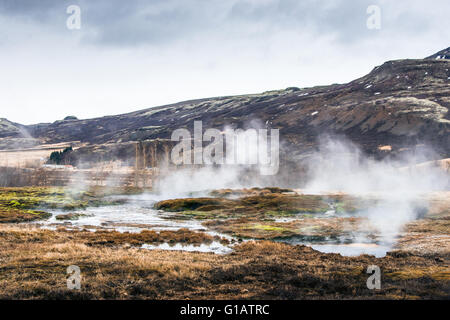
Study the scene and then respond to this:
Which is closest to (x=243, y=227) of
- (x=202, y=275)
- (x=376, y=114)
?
(x=202, y=275)

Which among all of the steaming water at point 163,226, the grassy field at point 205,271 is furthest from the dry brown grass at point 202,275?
the steaming water at point 163,226

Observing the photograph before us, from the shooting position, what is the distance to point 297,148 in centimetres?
11531

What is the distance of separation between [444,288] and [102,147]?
158976 millimetres

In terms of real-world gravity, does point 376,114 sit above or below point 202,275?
above

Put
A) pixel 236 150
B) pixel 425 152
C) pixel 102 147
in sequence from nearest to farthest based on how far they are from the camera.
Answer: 1. pixel 425 152
2. pixel 236 150
3. pixel 102 147

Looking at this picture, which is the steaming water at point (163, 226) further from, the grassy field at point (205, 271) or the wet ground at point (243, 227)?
the grassy field at point (205, 271)

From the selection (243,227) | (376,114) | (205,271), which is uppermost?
(376,114)

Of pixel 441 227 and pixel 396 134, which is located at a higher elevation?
pixel 396 134

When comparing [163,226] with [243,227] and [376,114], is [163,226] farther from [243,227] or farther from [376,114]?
[376,114]

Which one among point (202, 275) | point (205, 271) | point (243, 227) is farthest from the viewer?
point (243, 227)

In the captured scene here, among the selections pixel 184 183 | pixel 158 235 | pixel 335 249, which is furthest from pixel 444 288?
pixel 184 183

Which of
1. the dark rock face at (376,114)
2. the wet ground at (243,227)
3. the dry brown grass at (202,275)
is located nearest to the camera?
the dry brown grass at (202,275)

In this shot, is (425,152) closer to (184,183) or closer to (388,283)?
(184,183)

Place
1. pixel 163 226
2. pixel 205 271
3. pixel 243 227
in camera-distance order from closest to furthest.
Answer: pixel 205 271 → pixel 243 227 → pixel 163 226
